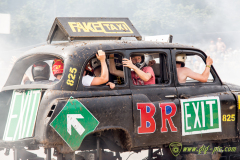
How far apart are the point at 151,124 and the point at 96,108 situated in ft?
2.73

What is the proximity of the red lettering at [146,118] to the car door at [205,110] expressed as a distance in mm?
487

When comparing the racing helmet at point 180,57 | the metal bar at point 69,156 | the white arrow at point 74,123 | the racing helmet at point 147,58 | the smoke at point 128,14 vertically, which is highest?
the smoke at point 128,14

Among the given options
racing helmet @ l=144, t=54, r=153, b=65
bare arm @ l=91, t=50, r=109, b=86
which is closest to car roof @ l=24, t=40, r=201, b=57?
bare arm @ l=91, t=50, r=109, b=86

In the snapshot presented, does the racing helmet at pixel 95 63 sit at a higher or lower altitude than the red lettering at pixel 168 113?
higher

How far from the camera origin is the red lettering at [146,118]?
437cm

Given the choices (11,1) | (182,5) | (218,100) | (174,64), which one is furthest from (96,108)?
(11,1)

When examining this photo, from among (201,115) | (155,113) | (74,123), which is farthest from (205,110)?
(74,123)

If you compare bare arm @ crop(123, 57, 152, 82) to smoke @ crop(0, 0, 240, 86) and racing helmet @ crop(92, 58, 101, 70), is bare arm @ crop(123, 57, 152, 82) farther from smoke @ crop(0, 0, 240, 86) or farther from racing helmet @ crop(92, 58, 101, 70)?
smoke @ crop(0, 0, 240, 86)

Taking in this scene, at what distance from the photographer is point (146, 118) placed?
4398 mm

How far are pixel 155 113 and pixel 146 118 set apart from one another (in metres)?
0.15

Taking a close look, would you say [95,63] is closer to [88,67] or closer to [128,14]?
[88,67]

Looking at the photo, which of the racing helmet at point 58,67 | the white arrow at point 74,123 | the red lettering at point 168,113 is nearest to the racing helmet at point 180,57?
the red lettering at point 168,113

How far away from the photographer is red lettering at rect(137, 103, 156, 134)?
4.37 metres

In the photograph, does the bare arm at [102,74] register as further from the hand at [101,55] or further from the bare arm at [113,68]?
the bare arm at [113,68]
